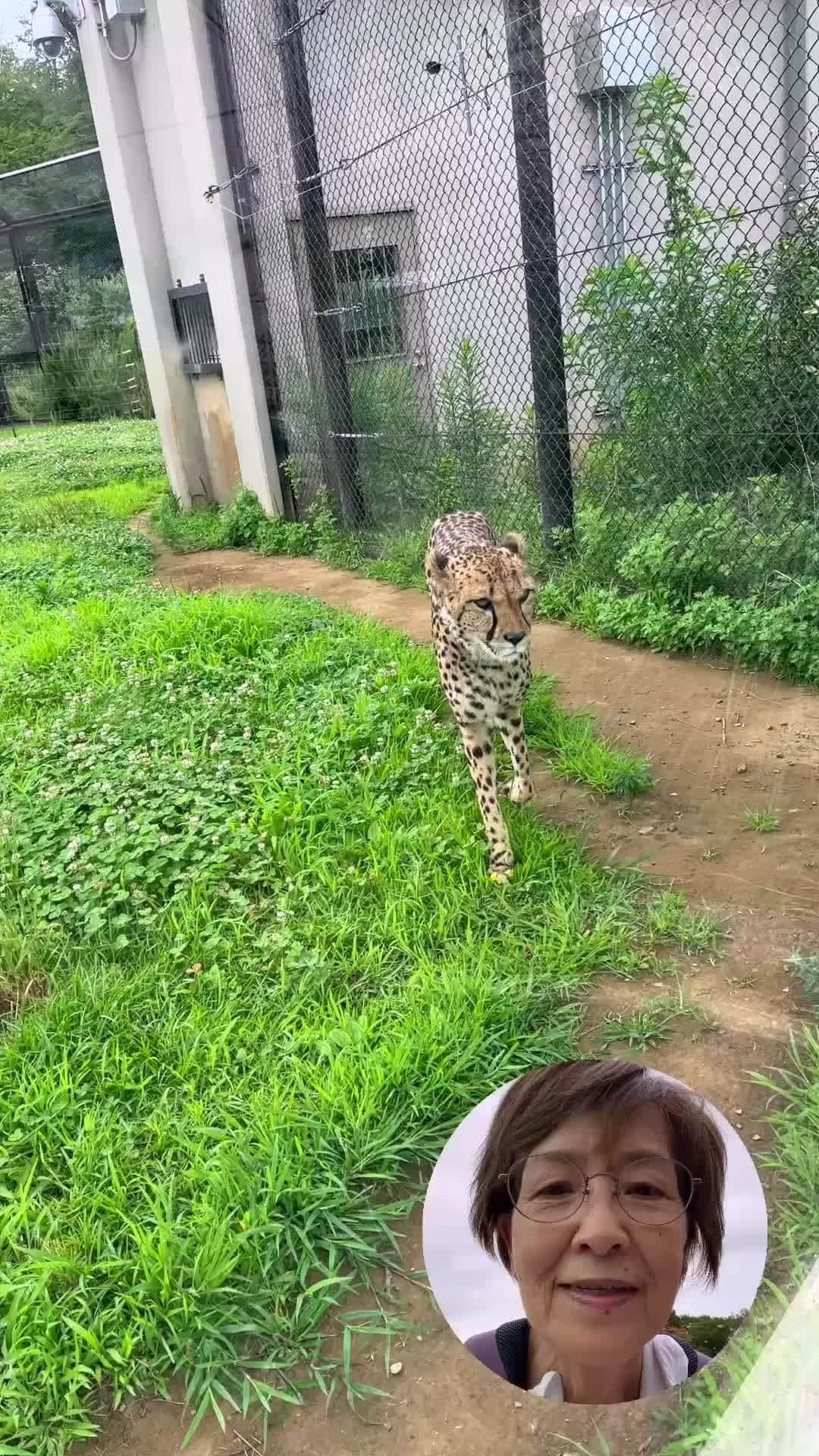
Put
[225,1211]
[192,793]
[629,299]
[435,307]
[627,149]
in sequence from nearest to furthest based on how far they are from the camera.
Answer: [225,1211], [192,793], [629,299], [627,149], [435,307]

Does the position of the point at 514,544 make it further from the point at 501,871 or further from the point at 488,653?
the point at 501,871

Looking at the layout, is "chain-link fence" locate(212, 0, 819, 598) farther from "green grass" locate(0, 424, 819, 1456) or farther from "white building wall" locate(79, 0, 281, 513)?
"green grass" locate(0, 424, 819, 1456)

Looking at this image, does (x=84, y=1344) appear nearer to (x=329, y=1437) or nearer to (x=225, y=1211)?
(x=225, y=1211)

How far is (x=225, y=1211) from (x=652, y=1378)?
0.77 m

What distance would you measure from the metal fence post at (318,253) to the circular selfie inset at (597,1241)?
5.57 m

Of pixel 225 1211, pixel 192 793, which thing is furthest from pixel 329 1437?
pixel 192 793

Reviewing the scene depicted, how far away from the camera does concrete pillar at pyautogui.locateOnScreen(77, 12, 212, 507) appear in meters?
8.16

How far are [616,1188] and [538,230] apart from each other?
4245mm

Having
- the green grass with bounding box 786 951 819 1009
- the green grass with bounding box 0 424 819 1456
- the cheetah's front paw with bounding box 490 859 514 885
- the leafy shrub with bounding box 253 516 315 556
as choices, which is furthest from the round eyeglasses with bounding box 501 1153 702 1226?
the leafy shrub with bounding box 253 516 315 556

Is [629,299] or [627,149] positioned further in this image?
[627,149]

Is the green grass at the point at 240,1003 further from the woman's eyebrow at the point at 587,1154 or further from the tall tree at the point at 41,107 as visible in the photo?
the tall tree at the point at 41,107

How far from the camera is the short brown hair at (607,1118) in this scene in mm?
1596

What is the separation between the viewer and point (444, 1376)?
158 cm

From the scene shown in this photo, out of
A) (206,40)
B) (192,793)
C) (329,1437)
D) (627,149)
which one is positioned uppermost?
(206,40)
